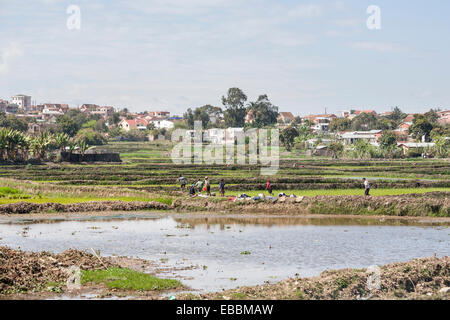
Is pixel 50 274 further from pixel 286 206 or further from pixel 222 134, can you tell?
pixel 222 134

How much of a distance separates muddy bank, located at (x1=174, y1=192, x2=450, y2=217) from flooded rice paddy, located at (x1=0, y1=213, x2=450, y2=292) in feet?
5.21

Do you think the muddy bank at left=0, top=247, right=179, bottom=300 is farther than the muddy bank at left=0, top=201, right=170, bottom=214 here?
No

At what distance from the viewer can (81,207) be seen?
37.0 m

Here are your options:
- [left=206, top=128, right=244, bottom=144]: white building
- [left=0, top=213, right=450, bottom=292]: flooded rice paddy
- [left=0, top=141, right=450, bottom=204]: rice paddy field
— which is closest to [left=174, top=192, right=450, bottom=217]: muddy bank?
[left=0, top=213, right=450, bottom=292]: flooded rice paddy

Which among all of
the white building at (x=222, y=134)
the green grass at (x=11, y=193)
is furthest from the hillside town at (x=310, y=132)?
the green grass at (x=11, y=193)

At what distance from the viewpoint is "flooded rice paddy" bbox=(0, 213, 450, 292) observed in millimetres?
20750

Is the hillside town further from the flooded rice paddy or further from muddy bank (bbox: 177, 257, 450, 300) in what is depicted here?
muddy bank (bbox: 177, 257, 450, 300)

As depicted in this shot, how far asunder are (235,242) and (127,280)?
879 cm

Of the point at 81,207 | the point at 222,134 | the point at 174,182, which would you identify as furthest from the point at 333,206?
the point at 222,134

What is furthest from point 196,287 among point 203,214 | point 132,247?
point 203,214

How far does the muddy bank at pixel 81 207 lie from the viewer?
35812mm

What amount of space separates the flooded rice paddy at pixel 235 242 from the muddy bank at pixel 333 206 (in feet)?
5.21

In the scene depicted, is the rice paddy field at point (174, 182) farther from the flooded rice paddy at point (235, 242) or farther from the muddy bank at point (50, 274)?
the muddy bank at point (50, 274)
